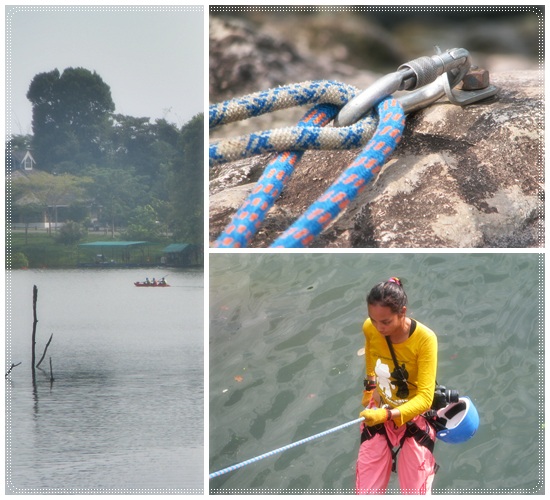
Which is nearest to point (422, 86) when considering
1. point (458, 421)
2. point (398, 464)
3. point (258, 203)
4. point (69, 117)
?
point (258, 203)

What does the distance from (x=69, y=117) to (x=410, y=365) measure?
129 cm

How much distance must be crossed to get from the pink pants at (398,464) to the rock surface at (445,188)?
45 cm

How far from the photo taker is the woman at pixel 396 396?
57.4 inches

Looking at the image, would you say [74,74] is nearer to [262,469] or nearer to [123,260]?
[123,260]

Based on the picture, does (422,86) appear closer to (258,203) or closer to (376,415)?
(258,203)

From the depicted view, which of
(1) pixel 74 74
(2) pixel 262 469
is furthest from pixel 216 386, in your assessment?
(1) pixel 74 74

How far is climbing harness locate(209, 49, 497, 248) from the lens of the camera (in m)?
1.54

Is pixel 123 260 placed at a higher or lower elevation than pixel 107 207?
lower

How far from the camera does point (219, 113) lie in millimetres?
1640

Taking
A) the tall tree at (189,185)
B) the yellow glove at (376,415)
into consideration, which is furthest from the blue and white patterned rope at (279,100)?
the yellow glove at (376,415)

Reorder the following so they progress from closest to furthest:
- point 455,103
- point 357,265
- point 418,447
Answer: point 418,447 → point 455,103 → point 357,265

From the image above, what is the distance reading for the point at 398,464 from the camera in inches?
63.4

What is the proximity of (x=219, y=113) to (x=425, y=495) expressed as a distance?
1.04 meters

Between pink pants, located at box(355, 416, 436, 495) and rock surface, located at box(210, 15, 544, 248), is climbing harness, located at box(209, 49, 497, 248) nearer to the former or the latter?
rock surface, located at box(210, 15, 544, 248)
